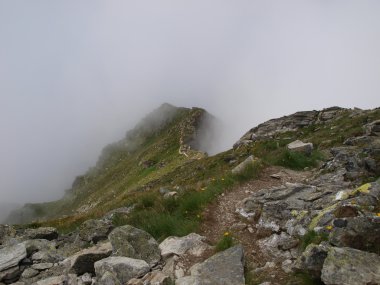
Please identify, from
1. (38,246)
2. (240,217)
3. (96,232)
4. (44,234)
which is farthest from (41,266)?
(240,217)

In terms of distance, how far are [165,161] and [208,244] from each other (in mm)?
61559

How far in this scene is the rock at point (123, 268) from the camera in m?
9.57

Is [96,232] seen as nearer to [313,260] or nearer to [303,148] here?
[313,260]

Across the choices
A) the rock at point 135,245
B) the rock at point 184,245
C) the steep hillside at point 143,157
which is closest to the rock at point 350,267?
the rock at point 184,245

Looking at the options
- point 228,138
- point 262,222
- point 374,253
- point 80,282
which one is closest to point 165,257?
point 80,282

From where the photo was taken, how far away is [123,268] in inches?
382

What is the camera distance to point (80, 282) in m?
10.1

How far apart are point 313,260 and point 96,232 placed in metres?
7.93

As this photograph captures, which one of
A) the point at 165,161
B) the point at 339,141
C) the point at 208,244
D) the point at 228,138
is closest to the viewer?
the point at 208,244

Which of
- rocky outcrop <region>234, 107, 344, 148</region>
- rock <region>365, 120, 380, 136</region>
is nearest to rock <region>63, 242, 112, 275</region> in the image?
rock <region>365, 120, 380, 136</region>

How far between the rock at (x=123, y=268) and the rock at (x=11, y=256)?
3535 mm

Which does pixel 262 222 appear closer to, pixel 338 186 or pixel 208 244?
pixel 208 244

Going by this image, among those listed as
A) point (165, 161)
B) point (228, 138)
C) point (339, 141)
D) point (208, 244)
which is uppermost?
point (208, 244)

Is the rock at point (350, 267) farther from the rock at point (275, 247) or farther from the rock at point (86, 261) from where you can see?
the rock at point (86, 261)
